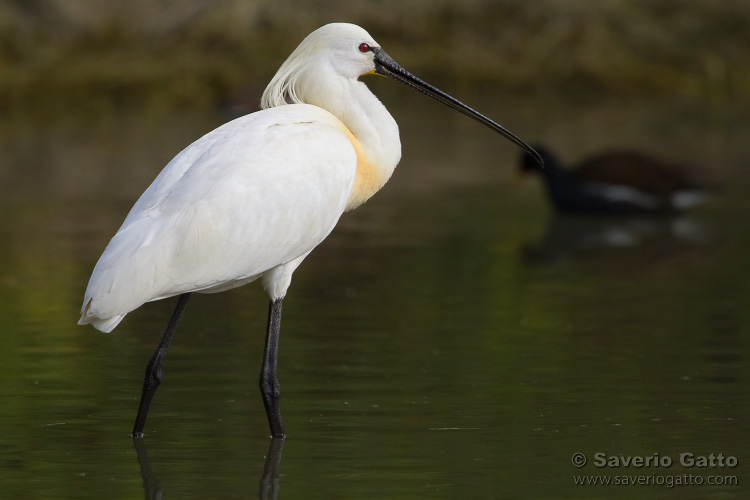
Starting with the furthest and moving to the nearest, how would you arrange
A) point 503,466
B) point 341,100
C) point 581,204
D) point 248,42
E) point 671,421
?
point 248,42
point 581,204
point 341,100
point 671,421
point 503,466

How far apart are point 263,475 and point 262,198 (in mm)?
1351

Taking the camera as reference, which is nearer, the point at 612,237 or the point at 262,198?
the point at 262,198

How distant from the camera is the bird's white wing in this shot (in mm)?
6078

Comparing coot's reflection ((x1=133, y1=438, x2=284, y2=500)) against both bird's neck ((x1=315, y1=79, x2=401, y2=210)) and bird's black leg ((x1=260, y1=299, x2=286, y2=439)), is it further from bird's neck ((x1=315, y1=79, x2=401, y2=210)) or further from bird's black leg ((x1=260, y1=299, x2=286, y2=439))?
bird's neck ((x1=315, y1=79, x2=401, y2=210))

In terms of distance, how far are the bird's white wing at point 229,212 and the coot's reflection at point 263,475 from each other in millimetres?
547

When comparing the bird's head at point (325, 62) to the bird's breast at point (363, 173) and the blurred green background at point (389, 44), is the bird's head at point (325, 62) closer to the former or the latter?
the bird's breast at point (363, 173)

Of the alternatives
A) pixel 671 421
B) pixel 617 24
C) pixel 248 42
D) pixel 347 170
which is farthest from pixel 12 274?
pixel 617 24

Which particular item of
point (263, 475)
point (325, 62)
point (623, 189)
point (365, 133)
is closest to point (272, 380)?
point (263, 475)

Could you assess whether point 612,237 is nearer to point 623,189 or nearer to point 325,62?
point 623,189

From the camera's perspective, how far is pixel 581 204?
1438 cm

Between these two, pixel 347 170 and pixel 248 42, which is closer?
pixel 347 170

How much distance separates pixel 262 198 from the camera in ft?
21.3

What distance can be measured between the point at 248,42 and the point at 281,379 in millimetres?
20128

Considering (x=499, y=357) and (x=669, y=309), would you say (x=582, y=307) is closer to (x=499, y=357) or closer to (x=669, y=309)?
(x=669, y=309)
